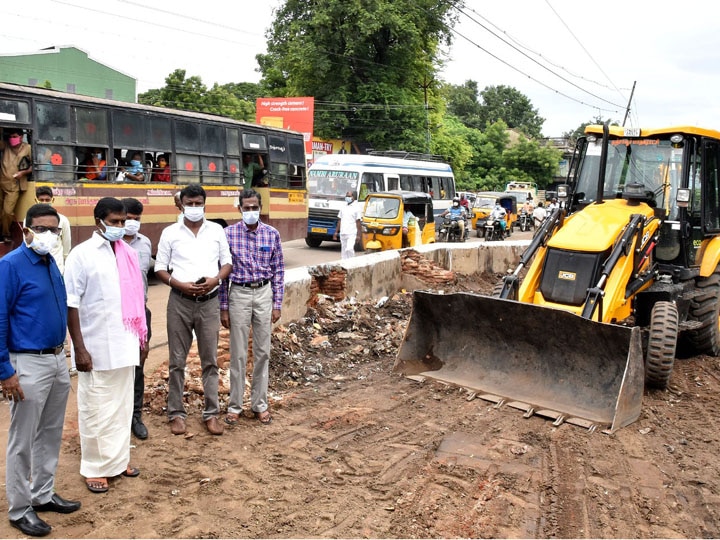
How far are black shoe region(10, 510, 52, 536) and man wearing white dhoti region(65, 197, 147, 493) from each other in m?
0.53

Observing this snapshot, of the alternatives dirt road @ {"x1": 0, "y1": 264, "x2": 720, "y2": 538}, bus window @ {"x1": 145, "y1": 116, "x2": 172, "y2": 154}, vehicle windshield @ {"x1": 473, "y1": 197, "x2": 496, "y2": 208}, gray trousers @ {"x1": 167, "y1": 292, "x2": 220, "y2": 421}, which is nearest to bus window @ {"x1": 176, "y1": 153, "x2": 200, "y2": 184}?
bus window @ {"x1": 145, "y1": 116, "x2": 172, "y2": 154}

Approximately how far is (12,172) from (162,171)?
3200 mm

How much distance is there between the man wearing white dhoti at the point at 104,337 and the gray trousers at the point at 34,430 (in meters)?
0.25

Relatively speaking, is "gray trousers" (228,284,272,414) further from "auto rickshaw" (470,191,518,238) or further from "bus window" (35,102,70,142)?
"auto rickshaw" (470,191,518,238)

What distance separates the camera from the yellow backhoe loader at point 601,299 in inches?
254

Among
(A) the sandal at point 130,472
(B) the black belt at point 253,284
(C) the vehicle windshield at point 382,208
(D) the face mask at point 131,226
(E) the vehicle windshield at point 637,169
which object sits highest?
(E) the vehicle windshield at point 637,169

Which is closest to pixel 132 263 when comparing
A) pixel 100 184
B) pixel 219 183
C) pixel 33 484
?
pixel 33 484

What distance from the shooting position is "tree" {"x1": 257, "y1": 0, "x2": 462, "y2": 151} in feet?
122

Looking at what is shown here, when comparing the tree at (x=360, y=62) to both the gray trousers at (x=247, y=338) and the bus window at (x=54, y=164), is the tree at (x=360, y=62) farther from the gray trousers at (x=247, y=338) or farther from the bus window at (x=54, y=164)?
the gray trousers at (x=247, y=338)

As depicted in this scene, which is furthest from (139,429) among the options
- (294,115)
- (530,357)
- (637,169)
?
(294,115)

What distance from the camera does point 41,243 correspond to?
3.99 metres

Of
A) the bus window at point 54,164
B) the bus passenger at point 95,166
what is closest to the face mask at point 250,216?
the bus window at point 54,164

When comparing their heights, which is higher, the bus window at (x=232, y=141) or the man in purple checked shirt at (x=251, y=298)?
the bus window at (x=232, y=141)

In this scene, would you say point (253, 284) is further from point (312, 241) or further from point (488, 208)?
point (488, 208)
